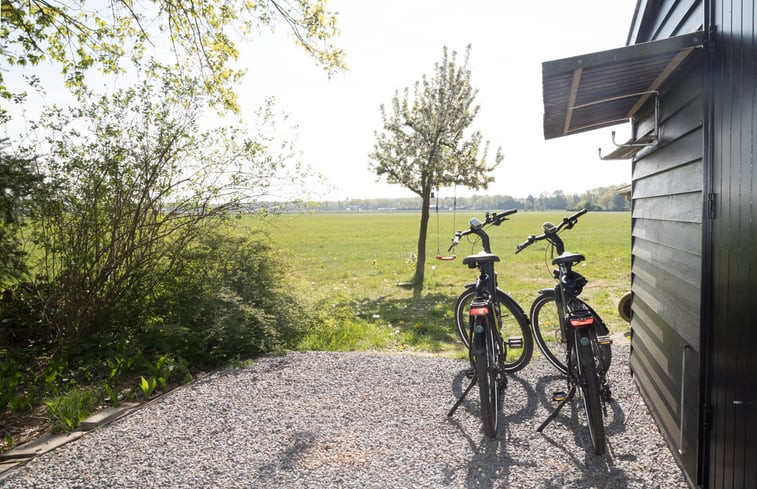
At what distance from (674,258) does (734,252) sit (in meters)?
1.05

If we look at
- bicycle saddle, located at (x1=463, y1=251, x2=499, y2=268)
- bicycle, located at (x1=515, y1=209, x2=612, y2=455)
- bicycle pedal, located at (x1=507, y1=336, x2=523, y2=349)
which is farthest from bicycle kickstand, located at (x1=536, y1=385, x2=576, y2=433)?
bicycle saddle, located at (x1=463, y1=251, x2=499, y2=268)

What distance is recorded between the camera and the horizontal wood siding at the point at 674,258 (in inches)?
106

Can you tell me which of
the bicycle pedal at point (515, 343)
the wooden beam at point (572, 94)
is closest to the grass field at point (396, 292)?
the bicycle pedal at point (515, 343)

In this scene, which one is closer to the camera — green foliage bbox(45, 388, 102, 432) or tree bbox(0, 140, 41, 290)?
green foliage bbox(45, 388, 102, 432)

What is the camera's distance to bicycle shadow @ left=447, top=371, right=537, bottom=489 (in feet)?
9.42

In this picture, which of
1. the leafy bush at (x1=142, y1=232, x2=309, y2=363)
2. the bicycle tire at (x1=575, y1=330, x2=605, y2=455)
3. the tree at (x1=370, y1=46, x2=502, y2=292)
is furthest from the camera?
the tree at (x1=370, y1=46, x2=502, y2=292)

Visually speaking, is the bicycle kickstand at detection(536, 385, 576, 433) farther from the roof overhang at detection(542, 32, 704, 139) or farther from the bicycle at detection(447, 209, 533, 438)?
the roof overhang at detection(542, 32, 704, 139)

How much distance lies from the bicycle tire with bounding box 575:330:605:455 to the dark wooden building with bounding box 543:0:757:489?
45 centimetres

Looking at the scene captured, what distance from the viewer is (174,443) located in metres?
3.35

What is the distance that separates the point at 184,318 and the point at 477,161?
27.1 ft

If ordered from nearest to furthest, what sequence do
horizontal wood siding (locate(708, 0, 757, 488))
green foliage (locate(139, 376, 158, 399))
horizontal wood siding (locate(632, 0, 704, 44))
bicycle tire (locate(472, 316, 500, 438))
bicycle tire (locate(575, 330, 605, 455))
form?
horizontal wood siding (locate(708, 0, 757, 488)) < horizontal wood siding (locate(632, 0, 704, 44)) < bicycle tire (locate(575, 330, 605, 455)) < bicycle tire (locate(472, 316, 500, 438)) < green foliage (locate(139, 376, 158, 399))

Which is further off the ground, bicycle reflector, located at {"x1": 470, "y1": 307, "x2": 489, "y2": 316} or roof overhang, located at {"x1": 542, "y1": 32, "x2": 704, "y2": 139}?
roof overhang, located at {"x1": 542, "y1": 32, "x2": 704, "y2": 139}

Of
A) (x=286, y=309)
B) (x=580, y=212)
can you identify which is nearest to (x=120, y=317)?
(x=286, y=309)

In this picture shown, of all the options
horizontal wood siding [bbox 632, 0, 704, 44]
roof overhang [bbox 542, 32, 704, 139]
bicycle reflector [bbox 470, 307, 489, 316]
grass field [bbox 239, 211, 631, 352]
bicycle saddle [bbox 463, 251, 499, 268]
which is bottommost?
grass field [bbox 239, 211, 631, 352]
